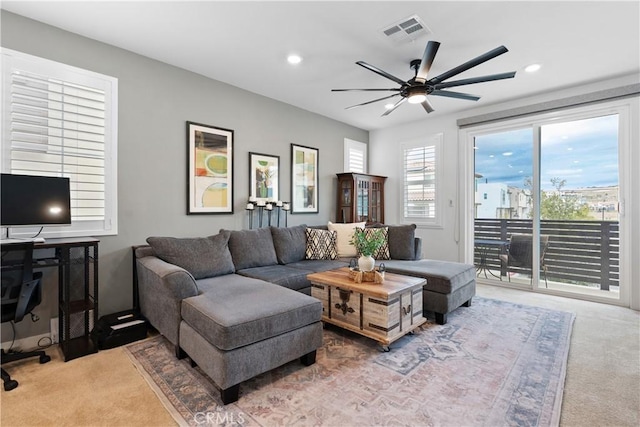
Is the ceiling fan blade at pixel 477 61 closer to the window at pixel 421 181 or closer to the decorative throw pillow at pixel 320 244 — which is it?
the decorative throw pillow at pixel 320 244

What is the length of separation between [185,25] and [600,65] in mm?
4175

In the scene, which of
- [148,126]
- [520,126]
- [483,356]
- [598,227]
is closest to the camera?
[483,356]

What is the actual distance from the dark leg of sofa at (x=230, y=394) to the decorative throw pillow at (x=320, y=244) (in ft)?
7.34

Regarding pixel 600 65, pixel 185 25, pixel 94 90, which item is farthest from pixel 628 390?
pixel 94 90

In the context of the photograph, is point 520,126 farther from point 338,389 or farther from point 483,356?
point 338,389

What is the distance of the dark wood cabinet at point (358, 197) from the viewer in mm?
4974

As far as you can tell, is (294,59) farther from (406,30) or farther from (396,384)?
(396,384)

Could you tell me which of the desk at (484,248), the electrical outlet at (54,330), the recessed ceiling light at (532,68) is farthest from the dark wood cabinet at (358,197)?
the electrical outlet at (54,330)

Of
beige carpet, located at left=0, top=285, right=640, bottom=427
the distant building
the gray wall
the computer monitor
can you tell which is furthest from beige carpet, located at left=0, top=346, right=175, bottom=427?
the distant building

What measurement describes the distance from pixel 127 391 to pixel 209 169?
7.62ft

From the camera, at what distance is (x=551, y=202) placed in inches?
159

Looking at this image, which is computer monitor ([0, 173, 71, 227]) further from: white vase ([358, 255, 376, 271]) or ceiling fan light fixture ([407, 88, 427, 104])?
ceiling fan light fixture ([407, 88, 427, 104])

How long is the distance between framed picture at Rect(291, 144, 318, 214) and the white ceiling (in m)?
1.18

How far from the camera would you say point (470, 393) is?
1.83 meters
